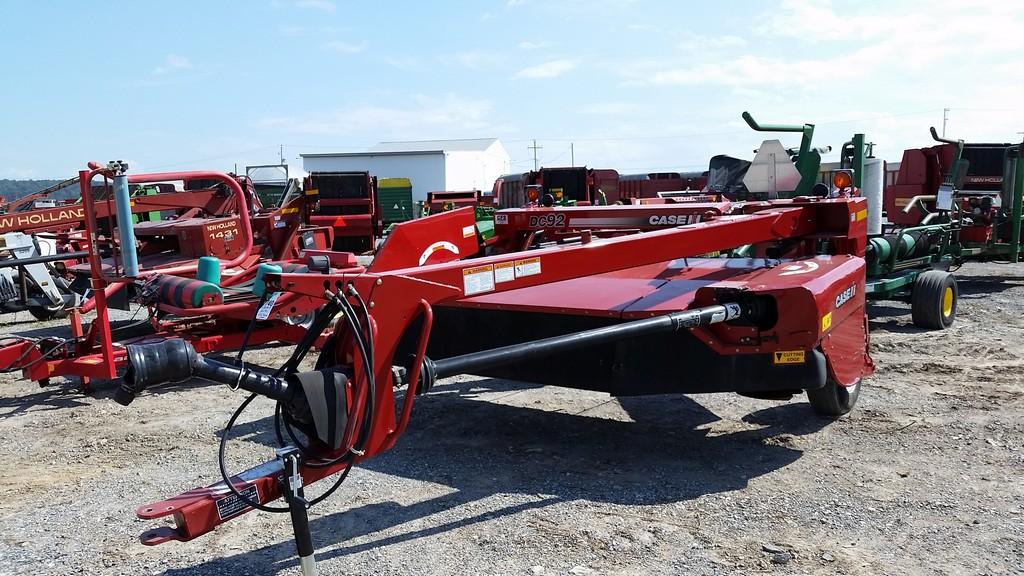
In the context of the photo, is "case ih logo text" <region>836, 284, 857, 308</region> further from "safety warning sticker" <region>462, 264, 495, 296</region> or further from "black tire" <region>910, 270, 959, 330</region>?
"black tire" <region>910, 270, 959, 330</region>

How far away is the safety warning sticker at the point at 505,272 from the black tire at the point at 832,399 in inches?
103

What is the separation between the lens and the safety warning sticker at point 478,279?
133 inches

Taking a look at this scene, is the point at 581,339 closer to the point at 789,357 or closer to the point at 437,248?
the point at 789,357

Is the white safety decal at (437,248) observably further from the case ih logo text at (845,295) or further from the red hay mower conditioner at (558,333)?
the case ih logo text at (845,295)

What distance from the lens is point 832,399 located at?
531 centimetres

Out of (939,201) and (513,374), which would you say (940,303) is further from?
(513,374)

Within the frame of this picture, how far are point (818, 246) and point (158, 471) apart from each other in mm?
4365

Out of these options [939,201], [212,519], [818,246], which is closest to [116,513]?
[212,519]

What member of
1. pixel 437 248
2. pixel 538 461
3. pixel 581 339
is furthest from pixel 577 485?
pixel 437 248

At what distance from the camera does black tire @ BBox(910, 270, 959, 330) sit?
869cm

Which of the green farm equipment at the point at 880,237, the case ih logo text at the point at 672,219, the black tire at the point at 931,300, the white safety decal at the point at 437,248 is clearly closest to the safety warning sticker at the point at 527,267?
the white safety decal at the point at 437,248

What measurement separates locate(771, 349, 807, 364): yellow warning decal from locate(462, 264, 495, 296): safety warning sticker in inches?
66.7

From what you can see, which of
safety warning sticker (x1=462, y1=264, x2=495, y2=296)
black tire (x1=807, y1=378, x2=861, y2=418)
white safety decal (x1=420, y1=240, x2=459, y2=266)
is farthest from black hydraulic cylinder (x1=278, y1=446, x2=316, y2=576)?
black tire (x1=807, y1=378, x2=861, y2=418)

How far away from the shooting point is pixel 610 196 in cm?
2409
